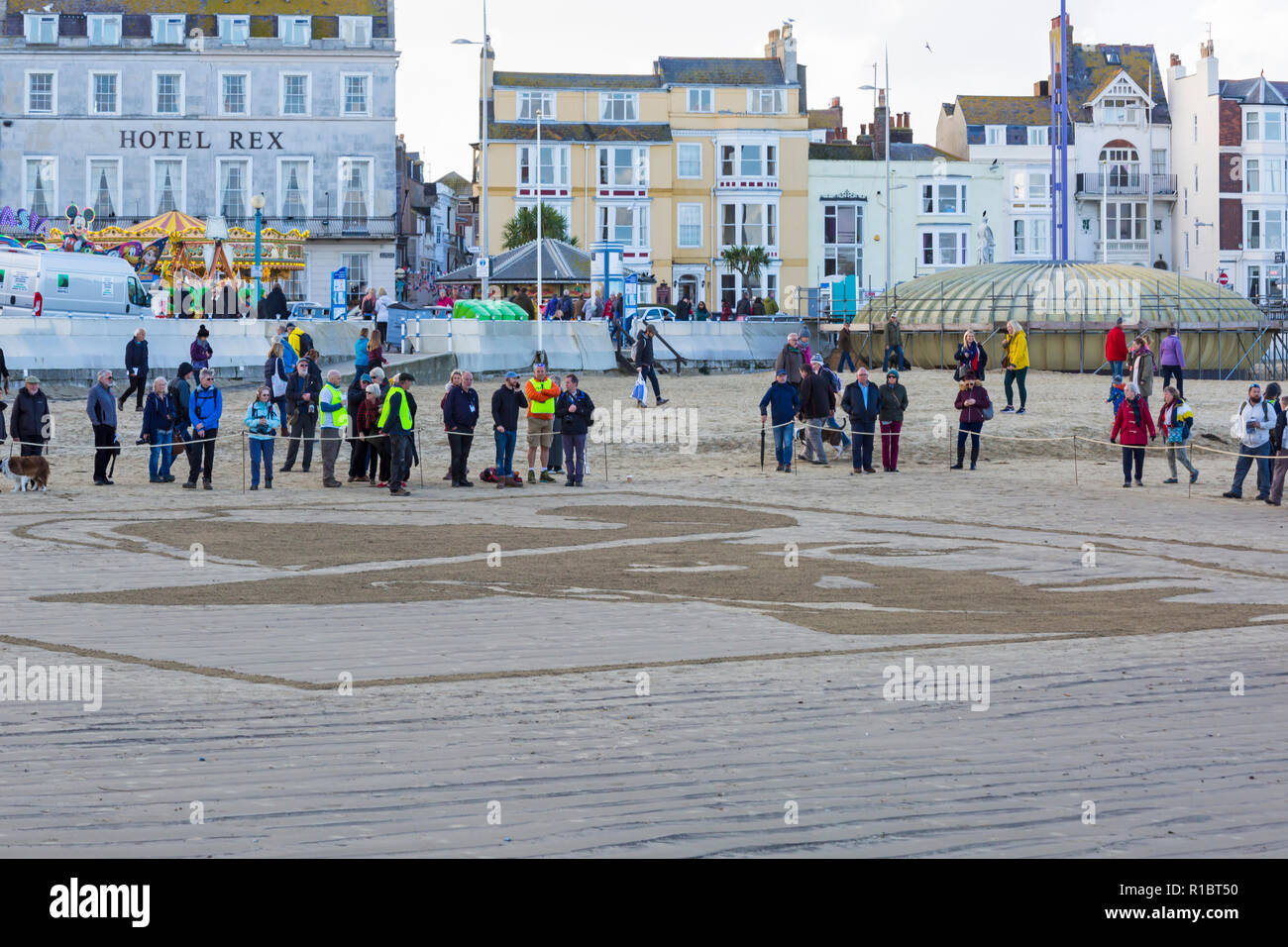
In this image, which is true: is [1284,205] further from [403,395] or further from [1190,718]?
[1190,718]

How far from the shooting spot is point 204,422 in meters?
24.5

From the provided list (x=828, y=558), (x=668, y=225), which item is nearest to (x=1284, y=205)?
(x=668, y=225)

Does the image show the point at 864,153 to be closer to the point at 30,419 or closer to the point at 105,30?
the point at 105,30

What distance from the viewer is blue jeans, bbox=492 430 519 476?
24469 mm

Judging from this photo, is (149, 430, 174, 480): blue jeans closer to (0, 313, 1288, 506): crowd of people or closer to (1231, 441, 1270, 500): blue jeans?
(0, 313, 1288, 506): crowd of people

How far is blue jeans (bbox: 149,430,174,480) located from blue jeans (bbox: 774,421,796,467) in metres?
9.28

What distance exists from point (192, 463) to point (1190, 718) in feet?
57.8

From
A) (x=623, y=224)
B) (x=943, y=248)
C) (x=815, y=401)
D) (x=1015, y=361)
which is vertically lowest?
(x=815, y=401)

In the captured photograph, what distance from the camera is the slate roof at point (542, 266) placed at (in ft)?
164

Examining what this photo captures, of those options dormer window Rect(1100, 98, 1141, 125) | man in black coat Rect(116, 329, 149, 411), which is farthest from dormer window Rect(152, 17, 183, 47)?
dormer window Rect(1100, 98, 1141, 125)

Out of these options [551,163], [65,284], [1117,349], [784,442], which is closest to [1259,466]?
[784,442]

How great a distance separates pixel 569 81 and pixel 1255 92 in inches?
1295

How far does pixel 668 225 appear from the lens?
76000 millimetres

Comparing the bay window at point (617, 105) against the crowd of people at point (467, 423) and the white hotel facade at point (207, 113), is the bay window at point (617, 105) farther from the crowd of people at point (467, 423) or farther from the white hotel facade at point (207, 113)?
the crowd of people at point (467, 423)
